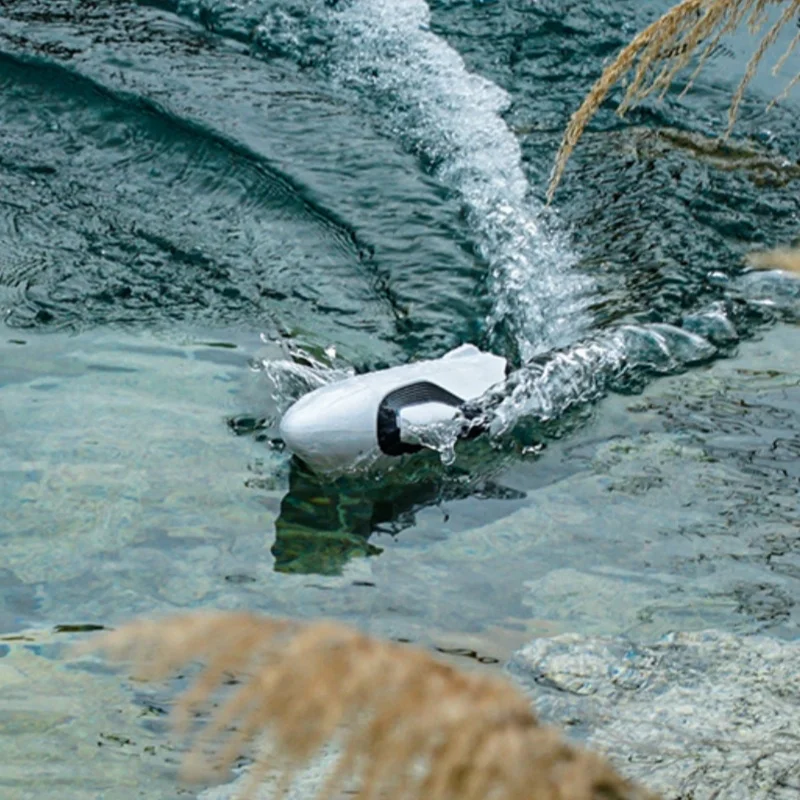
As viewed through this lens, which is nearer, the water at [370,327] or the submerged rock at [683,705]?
the submerged rock at [683,705]

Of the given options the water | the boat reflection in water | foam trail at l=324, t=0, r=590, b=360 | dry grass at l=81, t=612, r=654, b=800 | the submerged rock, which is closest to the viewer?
dry grass at l=81, t=612, r=654, b=800

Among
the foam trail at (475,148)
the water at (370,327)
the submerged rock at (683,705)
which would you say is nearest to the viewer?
the submerged rock at (683,705)

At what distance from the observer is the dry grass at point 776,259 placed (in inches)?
245

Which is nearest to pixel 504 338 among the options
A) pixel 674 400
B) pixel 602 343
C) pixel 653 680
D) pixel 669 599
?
pixel 602 343

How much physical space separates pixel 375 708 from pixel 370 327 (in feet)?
15.6

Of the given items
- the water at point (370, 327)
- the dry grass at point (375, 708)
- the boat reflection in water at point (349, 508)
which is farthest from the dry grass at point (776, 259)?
the dry grass at point (375, 708)

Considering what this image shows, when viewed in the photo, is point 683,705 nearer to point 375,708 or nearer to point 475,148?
point 375,708

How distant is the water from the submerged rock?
19 cm

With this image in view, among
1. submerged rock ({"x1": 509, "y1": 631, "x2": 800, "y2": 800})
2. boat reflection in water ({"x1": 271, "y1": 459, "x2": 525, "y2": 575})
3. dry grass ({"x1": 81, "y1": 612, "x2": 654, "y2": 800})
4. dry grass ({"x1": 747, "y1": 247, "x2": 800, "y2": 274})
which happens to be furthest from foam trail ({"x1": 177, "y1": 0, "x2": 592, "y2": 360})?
dry grass ({"x1": 81, "y1": 612, "x2": 654, "y2": 800})

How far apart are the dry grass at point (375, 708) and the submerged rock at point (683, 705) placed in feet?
6.78

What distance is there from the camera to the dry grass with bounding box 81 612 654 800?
107 centimetres

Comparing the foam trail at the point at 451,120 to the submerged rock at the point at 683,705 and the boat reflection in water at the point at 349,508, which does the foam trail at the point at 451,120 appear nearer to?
the boat reflection in water at the point at 349,508

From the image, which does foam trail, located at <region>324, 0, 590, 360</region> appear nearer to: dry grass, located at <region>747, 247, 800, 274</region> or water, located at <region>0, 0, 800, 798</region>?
water, located at <region>0, 0, 800, 798</region>

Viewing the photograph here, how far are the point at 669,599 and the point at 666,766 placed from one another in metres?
1.00
